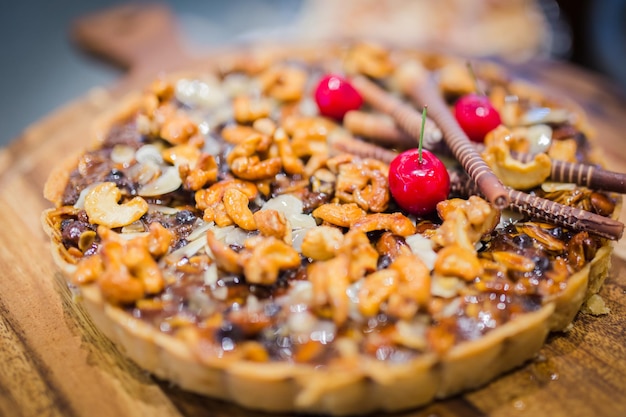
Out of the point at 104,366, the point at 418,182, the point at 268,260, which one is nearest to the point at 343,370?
the point at 268,260

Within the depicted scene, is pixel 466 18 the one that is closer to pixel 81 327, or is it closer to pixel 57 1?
pixel 81 327

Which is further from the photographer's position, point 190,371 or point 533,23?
point 533,23

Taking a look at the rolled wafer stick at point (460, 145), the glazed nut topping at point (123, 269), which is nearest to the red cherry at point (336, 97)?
the rolled wafer stick at point (460, 145)

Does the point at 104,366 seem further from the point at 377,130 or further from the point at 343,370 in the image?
the point at 377,130

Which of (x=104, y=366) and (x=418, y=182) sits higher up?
(x=418, y=182)

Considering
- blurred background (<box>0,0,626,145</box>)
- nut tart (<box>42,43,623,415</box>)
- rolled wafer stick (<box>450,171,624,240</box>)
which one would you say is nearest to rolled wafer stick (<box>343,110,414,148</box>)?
nut tart (<box>42,43,623,415</box>)

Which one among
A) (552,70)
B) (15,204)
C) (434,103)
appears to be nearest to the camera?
(434,103)

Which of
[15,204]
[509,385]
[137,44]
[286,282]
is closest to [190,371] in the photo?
[286,282]
